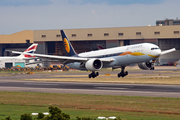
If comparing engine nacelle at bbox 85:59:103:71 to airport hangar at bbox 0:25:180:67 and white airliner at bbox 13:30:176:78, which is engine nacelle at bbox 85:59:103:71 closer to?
white airliner at bbox 13:30:176:78

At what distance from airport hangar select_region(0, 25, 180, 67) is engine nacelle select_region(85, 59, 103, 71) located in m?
74.1

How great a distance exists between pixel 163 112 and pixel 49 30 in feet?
403

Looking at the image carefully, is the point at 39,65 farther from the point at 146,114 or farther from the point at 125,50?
the point at 146,114

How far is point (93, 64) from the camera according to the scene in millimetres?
52219

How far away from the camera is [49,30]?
140m

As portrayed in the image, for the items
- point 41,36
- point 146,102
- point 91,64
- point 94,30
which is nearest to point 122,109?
point 146,102

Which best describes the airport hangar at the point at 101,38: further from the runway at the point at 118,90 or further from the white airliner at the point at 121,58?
the runway at the point at 118,90

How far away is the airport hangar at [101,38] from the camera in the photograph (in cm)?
12488

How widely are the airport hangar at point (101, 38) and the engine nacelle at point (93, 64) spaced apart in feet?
243

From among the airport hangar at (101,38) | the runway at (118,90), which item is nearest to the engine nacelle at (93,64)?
the runway at (118,90)

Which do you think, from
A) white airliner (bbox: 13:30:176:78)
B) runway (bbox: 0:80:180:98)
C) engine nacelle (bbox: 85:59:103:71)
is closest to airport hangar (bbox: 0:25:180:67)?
white airliner (bbox: 13:30:176:78)

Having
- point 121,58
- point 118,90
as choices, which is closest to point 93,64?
point 121,58

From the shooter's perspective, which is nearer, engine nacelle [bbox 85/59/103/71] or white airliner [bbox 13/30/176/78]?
white airliner [bbox 13/30/176/78]

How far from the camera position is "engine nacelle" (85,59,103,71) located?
52.1 meters
